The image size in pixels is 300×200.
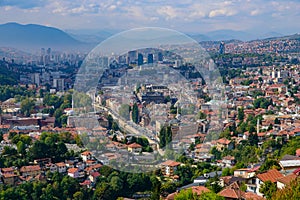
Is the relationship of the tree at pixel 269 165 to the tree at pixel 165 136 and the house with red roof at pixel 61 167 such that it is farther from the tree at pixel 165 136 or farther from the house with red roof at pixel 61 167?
the house with red roof at pixel 61 167

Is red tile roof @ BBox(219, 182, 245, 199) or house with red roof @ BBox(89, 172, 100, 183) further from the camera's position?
house with red roof @ BBox(89, 172, 100, 183)

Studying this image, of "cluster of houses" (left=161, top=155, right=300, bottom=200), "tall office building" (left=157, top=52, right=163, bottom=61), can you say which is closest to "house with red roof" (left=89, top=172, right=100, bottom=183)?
"cluster of houses" (left=161, top=155, right=300, bottom=200)

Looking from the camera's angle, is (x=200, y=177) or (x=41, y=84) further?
(x=41, y=84)

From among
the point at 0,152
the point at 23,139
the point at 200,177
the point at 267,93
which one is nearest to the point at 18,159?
the point at 0,152

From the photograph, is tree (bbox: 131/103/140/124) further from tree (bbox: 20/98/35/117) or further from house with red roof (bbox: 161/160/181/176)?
tree (bbox: 20/98/35/117)

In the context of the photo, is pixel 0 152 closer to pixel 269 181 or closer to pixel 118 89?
pixel 118 89

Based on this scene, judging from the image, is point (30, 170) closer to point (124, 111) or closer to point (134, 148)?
point (124, 111)
